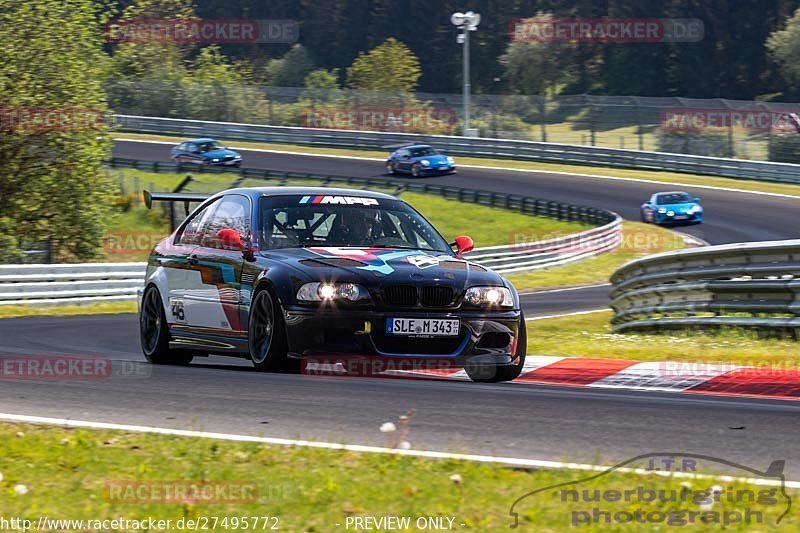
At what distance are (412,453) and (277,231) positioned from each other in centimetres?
425

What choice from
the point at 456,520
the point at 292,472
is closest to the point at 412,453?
the point at 292,472

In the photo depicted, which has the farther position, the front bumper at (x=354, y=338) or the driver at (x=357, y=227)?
the driver at (x=357, y=227)

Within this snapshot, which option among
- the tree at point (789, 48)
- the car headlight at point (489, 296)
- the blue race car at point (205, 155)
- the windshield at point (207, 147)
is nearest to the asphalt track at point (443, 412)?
the car headlight at point (489, 296)

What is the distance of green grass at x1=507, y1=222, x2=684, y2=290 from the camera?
105 ft

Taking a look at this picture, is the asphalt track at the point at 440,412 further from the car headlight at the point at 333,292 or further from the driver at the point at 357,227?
the driver at the point at 357,227

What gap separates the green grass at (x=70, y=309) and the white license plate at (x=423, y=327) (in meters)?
13.6

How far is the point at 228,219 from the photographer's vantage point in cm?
1009

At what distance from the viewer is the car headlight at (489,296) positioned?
871 centimetres

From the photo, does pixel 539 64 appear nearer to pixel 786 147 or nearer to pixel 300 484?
pixel 786 147

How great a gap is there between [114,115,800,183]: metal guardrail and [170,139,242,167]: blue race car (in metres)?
8.15

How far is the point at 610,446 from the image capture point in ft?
18.7

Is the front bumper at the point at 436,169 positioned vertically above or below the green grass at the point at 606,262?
above

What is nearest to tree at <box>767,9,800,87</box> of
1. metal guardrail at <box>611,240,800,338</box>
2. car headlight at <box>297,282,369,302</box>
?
metal guardrail at <box>611,240,800,338</box>

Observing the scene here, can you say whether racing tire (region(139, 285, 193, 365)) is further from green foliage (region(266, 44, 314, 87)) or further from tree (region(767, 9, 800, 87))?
green foliage (region(266, 44, 314, 87))
